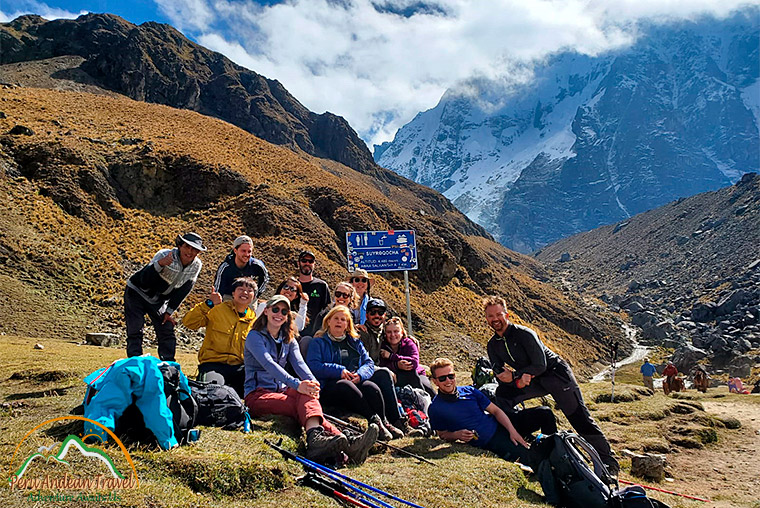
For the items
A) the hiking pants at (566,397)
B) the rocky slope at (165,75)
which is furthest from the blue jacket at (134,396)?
the rocky slope at (165,75)

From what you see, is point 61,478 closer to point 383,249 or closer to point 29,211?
point 383,249

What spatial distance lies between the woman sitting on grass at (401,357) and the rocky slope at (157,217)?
1478 cm

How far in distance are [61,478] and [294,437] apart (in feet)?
7.46

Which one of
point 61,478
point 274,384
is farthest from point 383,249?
point 61,478

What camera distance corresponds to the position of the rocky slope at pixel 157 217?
20359 millimetres

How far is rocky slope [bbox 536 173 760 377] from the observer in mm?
56250

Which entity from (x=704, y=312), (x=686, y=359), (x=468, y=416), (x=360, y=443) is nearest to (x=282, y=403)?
(x=360, y=443)

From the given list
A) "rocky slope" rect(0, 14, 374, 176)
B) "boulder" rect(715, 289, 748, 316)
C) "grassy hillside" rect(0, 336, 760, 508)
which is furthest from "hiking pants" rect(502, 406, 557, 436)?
"rocky slope" rect(0, 14, 374, 176)

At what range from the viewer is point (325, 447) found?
4.58 metres

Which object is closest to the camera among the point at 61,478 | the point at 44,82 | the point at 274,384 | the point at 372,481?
the point at 61,478

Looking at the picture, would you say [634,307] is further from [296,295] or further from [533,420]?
[296,295]

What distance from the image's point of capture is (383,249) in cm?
1551

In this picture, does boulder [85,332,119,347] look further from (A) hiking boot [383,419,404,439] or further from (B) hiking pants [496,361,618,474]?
(B) hiking pants [496,361,618,474]

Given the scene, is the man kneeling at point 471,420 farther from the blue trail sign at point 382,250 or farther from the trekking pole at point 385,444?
the blue trail sign at point 382,250
